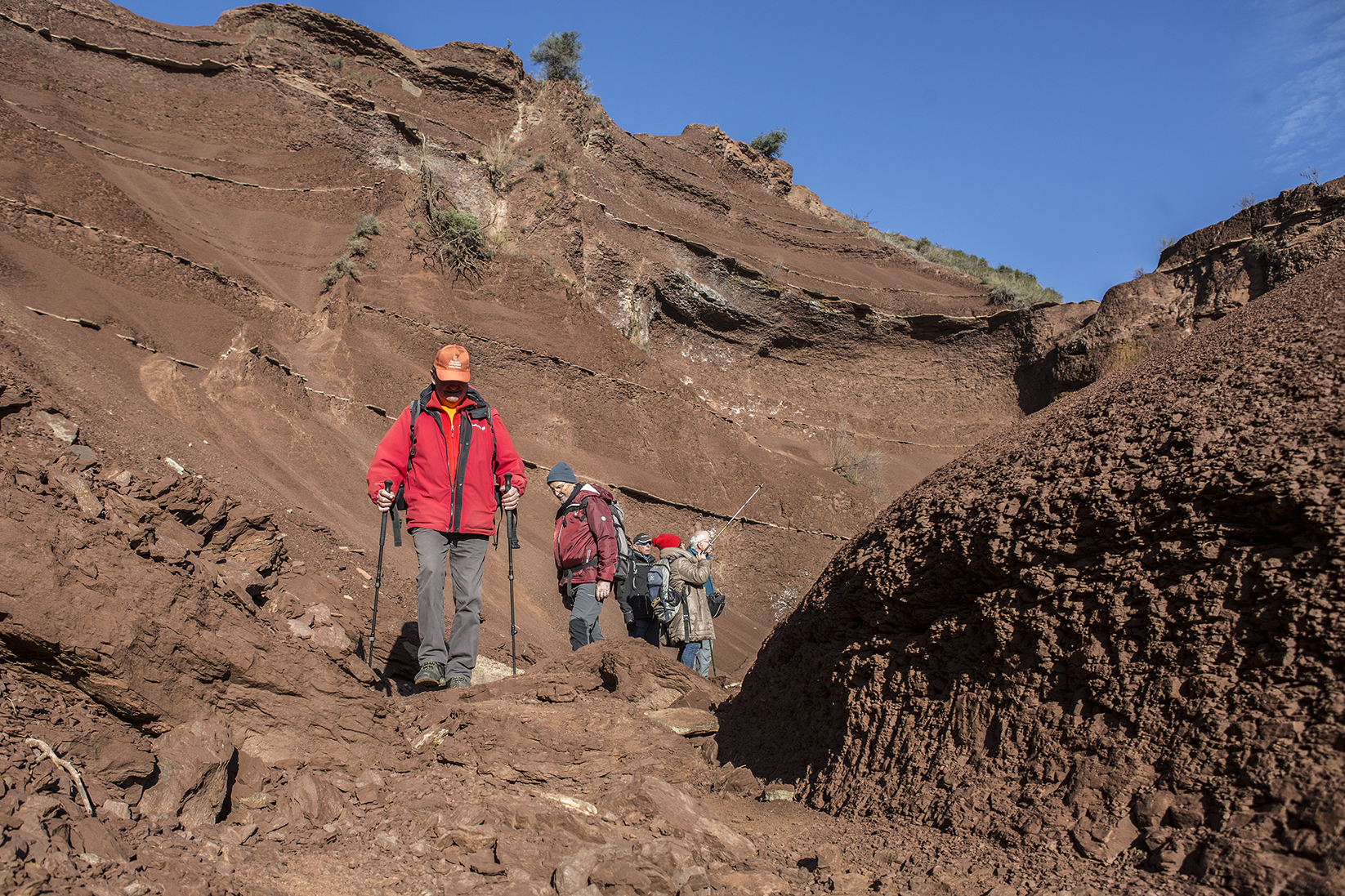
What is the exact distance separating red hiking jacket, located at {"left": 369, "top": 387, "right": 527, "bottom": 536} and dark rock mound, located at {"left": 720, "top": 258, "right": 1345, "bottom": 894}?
2.24 m

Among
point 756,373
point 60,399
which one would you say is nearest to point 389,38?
point 756,373

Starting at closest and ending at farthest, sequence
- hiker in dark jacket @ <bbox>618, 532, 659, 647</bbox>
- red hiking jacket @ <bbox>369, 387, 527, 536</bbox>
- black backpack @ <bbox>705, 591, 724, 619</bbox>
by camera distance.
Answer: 1. red hiking jacket @ <bbox>369, 387, 527, 536</bbox>
2. hiker in dark jacket @ <bbox>618, 532, 659, 647</bbox>
3. black backpack @ <bbox>705, 591, 724, 619</bbox>

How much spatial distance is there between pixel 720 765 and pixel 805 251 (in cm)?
2233

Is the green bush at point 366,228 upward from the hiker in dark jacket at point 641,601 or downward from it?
upward

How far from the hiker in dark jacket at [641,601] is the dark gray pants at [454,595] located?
208 centimetres

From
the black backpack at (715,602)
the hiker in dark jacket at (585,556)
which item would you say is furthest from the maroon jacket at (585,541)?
the black backpack at (715,602)

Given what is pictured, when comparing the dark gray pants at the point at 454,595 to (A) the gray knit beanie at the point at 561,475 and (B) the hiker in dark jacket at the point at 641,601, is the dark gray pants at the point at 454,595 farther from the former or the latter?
(B) the hiker in dark jacket at the point at 641,601

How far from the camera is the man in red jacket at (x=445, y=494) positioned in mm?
4500

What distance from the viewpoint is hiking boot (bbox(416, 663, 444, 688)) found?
14.1 ft

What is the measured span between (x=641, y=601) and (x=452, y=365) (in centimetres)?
299

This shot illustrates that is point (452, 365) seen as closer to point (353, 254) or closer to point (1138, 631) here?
point (1138, 631)

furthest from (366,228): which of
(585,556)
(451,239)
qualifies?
(585,556)

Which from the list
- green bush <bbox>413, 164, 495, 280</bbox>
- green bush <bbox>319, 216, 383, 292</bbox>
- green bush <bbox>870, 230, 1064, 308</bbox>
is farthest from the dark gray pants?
green bush <bbox>870, 230, 1064, 308</bbox>

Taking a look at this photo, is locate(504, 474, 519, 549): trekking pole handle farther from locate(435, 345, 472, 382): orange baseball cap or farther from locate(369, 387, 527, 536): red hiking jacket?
locate(435, 345, 472, 382): orange baseball cap
